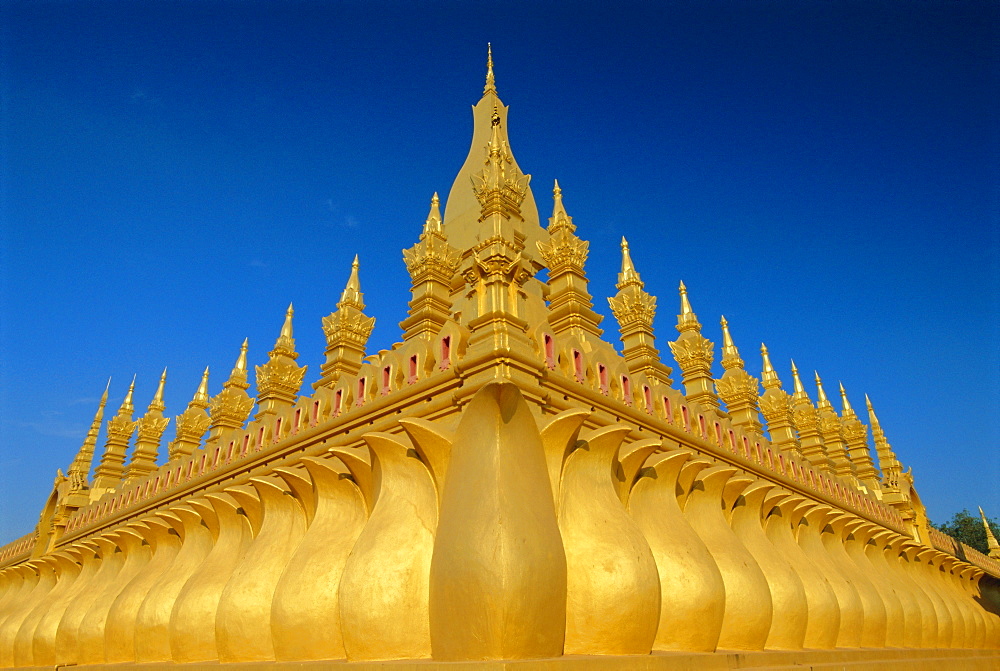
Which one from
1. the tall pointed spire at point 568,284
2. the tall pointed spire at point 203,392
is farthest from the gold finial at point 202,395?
the tall pointed spire at point 568,284

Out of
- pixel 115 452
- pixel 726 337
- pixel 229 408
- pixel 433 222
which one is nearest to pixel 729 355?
pixel 726 337

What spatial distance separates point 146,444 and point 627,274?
1401cm

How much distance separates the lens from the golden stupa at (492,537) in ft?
17.0

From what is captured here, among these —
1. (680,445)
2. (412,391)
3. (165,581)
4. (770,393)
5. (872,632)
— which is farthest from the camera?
(770,393)

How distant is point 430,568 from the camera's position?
5.30 metres

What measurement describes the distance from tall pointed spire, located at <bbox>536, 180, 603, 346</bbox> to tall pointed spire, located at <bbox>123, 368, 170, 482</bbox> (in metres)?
12.6

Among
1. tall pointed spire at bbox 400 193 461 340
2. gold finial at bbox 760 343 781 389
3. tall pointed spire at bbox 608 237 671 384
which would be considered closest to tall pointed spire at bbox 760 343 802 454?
gold finial at bbox 760 343 781 389

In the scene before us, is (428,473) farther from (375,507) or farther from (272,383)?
(272,383)

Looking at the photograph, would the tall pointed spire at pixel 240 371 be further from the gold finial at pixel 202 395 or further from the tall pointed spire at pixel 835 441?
the tall pointed spire at pixel 835 441

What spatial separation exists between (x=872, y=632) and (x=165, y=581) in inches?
401

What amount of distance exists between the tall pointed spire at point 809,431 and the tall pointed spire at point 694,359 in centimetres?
527

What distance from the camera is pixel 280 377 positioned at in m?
14.5

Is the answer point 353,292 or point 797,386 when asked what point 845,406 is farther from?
point 353,292

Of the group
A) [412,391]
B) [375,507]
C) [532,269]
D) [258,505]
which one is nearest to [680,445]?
[412,391]
